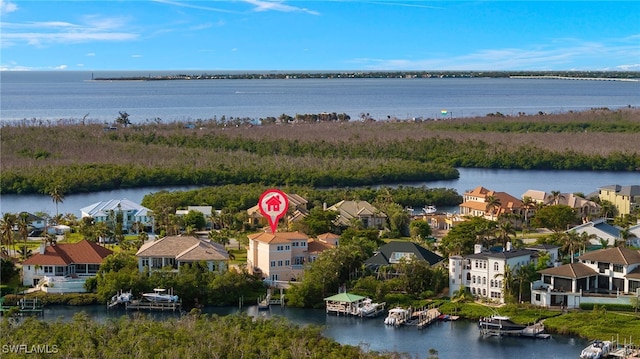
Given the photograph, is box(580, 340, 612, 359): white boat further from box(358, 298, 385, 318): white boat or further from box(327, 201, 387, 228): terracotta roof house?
box(327, 201, 387, 228): terracotta roof house

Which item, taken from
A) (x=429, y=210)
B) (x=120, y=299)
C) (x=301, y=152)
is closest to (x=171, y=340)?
(x=120, y=299)

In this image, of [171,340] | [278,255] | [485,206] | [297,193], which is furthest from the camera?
[297,193]

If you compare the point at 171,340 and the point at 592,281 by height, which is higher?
the point at 171,340

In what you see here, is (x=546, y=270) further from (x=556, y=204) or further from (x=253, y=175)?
(x=253, y=175)

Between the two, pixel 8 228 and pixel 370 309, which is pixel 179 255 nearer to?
pixel 370 309

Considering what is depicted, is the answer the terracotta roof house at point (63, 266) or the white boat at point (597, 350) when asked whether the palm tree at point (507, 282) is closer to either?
the white boat at point (597, 350)

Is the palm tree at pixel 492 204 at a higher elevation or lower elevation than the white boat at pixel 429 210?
higher

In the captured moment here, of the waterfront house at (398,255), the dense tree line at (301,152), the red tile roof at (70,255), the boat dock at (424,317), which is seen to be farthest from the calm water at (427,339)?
the dense tree line at (301,152)

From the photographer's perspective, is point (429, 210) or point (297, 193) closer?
point (429, 210)
